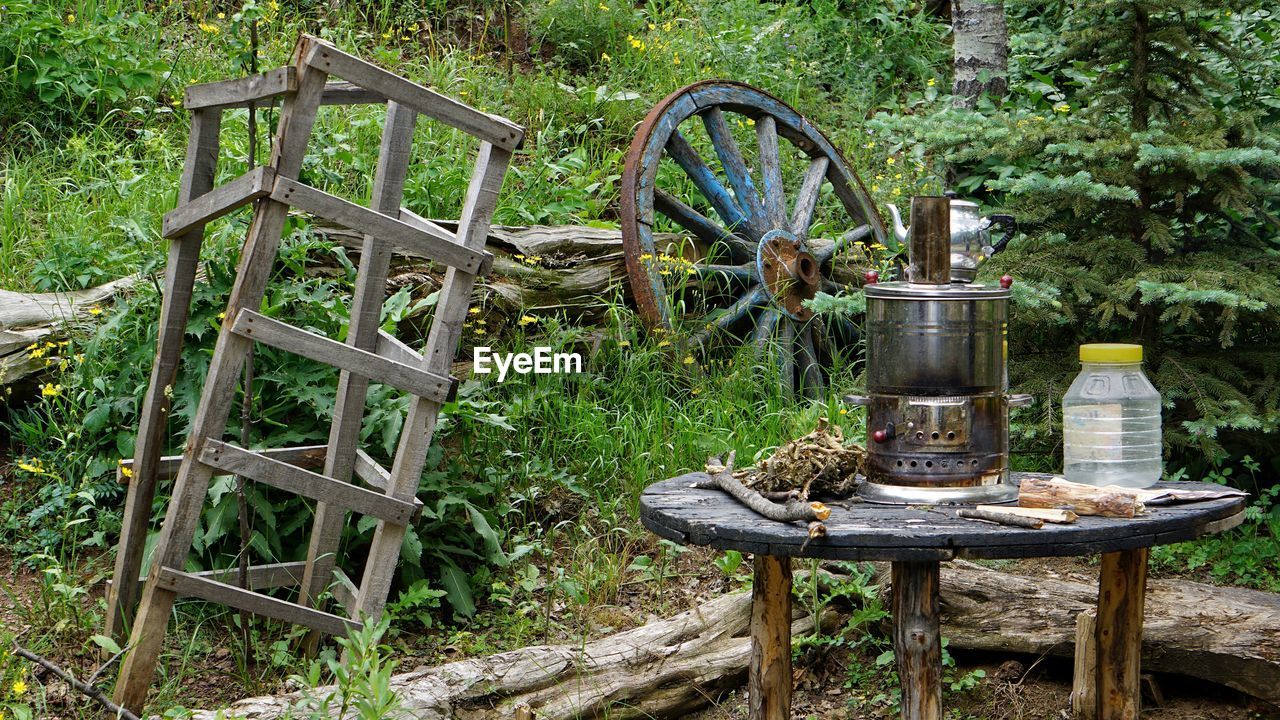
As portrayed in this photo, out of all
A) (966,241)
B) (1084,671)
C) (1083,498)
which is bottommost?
(1084,671)

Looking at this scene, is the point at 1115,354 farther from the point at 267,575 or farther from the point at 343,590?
the point at 267,575

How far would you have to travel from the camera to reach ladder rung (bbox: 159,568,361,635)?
3.22m

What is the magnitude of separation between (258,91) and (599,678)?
75.4 inches

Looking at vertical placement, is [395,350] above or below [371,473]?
above

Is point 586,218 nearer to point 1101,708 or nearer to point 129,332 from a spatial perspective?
point 129,332

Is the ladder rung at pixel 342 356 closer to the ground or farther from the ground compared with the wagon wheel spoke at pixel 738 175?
closer to the ground

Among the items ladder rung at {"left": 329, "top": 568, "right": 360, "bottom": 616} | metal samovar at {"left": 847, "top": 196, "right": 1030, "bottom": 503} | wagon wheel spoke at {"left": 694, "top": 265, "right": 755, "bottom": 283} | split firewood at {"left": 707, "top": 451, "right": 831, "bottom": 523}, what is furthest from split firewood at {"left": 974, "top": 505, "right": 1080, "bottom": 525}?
wagon wheel spoke at {"left": 694, "top": 265, "right": 755, "bottom": 283}

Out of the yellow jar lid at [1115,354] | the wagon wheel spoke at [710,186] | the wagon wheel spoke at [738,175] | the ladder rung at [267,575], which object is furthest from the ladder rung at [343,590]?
the wagon wheel spoke at [738,175]

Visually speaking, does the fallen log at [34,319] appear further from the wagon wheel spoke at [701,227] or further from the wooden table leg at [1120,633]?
the wooden table leg at [1120,633]

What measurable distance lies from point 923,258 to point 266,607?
209 cm

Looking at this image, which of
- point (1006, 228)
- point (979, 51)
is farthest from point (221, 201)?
point (979, 51)

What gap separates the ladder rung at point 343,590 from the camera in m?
3.62

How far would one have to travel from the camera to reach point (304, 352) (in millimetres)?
3227

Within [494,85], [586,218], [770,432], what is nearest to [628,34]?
[494,85]
